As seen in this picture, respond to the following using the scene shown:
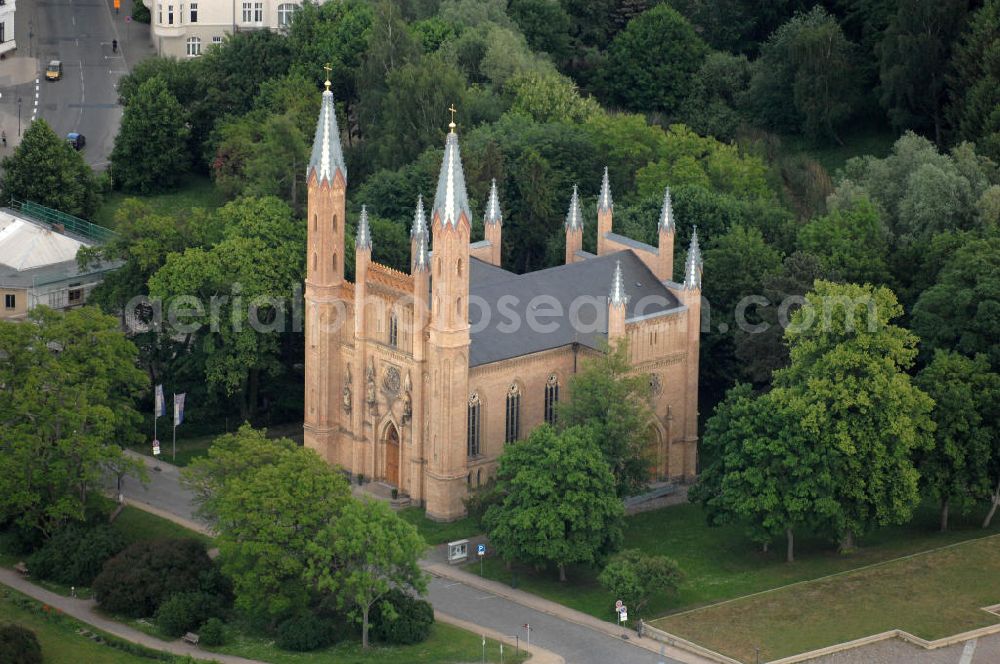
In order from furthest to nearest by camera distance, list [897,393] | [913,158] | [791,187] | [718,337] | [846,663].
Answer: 1. [791,187]
2. [913,158]
3. [718,337]
4. [897,393]
5. [846,663]

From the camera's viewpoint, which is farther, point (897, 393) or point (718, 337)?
point (718, 337)

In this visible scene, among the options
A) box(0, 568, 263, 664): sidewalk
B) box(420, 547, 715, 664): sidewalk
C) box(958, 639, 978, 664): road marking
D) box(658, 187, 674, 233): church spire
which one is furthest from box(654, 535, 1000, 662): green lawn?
box(658, 187, 674, 233): church spire

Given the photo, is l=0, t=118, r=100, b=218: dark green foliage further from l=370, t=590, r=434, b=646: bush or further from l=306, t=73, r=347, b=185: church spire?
l=370, t=590, r=434, b=646: bush

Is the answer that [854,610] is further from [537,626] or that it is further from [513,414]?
[513,414]

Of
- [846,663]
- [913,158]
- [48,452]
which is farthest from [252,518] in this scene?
[913,158]

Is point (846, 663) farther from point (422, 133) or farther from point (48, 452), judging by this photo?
point (422, 133)

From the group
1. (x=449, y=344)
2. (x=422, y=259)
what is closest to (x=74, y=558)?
(x=449, y=344)
